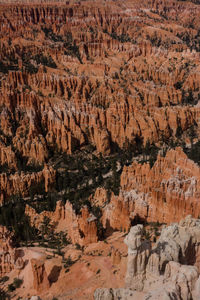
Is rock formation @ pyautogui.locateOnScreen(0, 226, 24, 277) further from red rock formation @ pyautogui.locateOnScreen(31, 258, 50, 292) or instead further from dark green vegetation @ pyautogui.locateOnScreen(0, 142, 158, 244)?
red rock formation @ pyautogui.locateOnScreen(31, 258, 50, 292)

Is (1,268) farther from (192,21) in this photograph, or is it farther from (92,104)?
(192,21)

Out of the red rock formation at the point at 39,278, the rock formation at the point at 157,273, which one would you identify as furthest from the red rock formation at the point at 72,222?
the rock formation at the point at 157,273

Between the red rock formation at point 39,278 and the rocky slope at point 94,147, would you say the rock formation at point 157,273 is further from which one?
the red rock formation at point 39,278

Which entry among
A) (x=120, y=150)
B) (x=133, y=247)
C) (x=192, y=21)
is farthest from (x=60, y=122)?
(x=192, y=21)

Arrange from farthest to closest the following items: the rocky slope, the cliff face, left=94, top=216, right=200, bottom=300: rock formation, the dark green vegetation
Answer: the dark green vegetation
the cliff face
the rocky slope
left=94, top=216, right=200, bottom=300: rock formation

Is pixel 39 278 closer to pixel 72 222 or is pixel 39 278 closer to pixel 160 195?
pixel 72 222

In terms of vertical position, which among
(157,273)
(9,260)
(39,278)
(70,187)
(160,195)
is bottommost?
(70,187)

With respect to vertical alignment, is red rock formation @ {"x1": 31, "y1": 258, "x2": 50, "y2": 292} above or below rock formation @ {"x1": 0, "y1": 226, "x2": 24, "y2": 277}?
above

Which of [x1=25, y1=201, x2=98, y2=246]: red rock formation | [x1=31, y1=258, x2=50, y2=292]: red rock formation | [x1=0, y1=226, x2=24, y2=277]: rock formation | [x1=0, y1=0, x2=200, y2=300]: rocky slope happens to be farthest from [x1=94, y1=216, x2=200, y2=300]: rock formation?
[x1=0, y1=226, x2=24, y2=277]: rock formation

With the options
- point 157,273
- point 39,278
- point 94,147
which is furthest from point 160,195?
point 94,147

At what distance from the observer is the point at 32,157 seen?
2379 inches


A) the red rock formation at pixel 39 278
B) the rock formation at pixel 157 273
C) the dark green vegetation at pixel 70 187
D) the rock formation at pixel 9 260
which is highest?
the rock formation at pixel 157 273

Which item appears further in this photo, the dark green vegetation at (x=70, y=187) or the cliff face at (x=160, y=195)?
the dark green vegetation at (x=70, y=187)

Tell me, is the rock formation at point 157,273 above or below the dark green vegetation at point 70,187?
above
